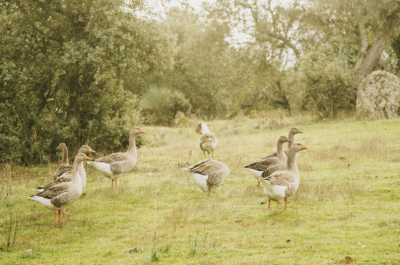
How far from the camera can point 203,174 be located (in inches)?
493

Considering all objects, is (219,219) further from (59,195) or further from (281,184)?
(59,195)

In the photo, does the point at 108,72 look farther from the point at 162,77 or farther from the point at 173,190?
the point at 162,77

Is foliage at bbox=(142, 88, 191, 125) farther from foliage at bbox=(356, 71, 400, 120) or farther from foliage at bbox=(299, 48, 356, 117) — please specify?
foliage at bbox=(356, 71, 400, 120)

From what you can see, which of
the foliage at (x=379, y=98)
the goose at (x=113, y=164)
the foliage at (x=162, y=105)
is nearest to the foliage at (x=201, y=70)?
the foliage at (x=162, y=105)

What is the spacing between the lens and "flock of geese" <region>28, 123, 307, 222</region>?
1069 cm

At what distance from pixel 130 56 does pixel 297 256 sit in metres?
13.7

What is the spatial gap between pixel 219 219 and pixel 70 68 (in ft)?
38.0

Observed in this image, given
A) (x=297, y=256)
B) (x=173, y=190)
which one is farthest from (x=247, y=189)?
(x=297, y=256)

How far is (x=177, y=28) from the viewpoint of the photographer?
54719mm

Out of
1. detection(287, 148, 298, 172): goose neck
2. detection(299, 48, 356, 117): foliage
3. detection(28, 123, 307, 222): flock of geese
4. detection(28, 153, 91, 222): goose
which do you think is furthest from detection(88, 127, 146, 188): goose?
detection(299, 48, 356, 117): foliage

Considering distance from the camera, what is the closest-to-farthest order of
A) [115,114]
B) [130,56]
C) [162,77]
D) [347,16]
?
[130,56] → [115,114] → [347,16] → [162,77]

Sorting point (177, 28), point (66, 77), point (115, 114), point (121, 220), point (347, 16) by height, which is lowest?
→ point (121, 220)

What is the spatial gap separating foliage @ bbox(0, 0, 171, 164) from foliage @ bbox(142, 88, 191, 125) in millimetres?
23664

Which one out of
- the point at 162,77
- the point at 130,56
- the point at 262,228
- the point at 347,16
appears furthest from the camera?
the point at 162,77
